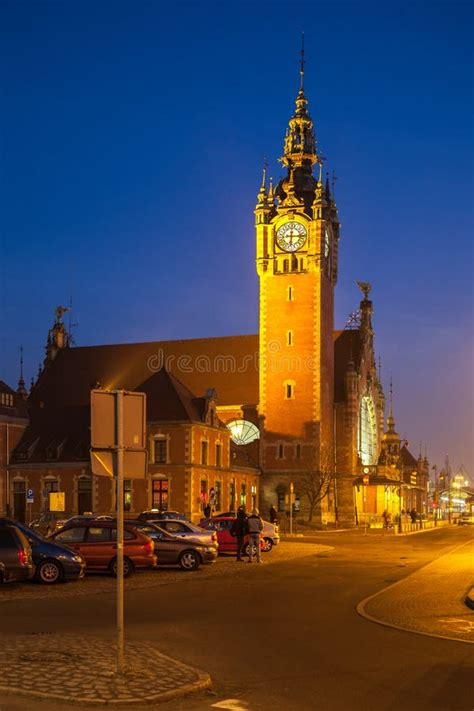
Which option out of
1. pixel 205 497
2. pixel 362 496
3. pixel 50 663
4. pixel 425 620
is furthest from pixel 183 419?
pixel 50 663

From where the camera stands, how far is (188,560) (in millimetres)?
29641

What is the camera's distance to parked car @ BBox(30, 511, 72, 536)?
144 feet

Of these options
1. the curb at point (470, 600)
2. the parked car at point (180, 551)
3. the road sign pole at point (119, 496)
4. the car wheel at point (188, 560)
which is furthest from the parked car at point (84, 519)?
A: the road sign pole at point (119, 496)

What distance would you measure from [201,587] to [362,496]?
65.4 metres

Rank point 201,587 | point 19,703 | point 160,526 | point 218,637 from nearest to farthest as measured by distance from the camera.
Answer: point 19,703, point 218,637, point 201,587, point 160,526

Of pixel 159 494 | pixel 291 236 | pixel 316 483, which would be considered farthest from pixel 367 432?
pixel 159 494

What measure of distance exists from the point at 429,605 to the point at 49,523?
30.4 meters

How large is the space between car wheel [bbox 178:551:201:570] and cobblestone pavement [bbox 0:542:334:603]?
23cm

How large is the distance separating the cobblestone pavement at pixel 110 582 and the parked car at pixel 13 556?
339 mm

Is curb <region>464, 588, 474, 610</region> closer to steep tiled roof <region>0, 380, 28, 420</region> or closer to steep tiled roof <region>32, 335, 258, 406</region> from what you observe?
steep tiled roof <region>0, 380, 28, 420</region>

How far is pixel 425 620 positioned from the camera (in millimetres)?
16531

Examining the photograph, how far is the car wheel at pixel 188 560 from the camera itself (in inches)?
1166

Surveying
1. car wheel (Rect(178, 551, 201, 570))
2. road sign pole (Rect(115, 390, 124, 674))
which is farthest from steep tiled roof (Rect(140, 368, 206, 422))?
road sign pole (Rect(115, 390, 124, 674))

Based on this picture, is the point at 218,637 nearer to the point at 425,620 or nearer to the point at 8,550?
the point at 425,620
